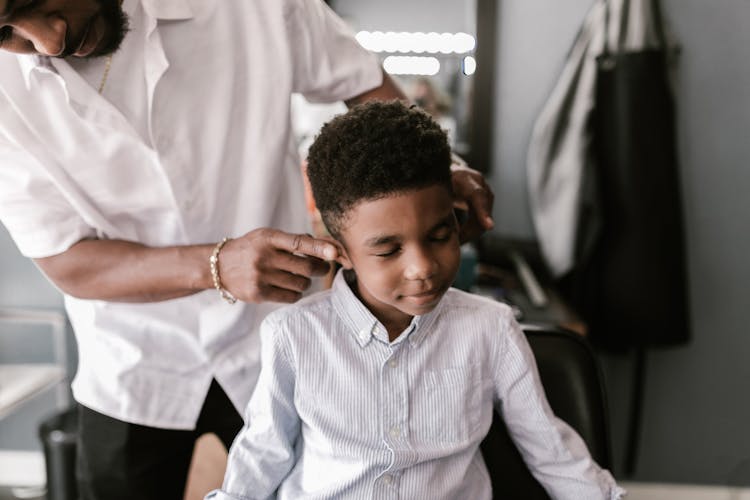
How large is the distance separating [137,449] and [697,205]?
1.87m

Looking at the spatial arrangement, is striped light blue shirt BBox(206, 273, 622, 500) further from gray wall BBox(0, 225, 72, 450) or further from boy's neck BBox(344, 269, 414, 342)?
gray wall BBox(0, 225, 72, 450)

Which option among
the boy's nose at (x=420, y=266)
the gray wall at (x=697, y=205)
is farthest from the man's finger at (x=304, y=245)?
the gray wall at (x=697, y=205)

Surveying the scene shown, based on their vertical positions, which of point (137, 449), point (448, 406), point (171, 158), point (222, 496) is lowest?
point (137, 449)

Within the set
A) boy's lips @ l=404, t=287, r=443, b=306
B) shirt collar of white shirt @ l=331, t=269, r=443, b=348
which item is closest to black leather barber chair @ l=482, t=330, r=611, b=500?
shirt collar of white shirt @ l=331, t=269, r=443, b=348

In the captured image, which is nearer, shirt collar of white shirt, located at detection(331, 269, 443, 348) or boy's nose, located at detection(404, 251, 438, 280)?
boy's nose, located at detection(404, 251, 438, 280)

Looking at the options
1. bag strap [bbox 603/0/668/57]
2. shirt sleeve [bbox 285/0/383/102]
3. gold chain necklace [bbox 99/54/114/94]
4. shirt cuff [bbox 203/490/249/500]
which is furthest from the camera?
bag strap [bbox 603/0/668/57]

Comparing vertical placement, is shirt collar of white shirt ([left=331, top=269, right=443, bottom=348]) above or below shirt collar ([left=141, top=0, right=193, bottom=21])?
below

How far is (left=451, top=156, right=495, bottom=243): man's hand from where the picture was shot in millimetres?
1097

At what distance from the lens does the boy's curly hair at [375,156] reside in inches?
36.5

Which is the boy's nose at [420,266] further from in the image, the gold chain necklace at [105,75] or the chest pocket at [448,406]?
the gold chain necklace at [105,75]

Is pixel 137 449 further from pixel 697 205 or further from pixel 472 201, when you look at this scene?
pixel 697 205

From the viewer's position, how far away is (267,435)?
1069 millimetres

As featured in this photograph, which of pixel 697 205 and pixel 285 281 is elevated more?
pixel 285 281

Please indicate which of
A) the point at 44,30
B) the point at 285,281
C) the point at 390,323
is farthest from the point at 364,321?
the point at 44,30
